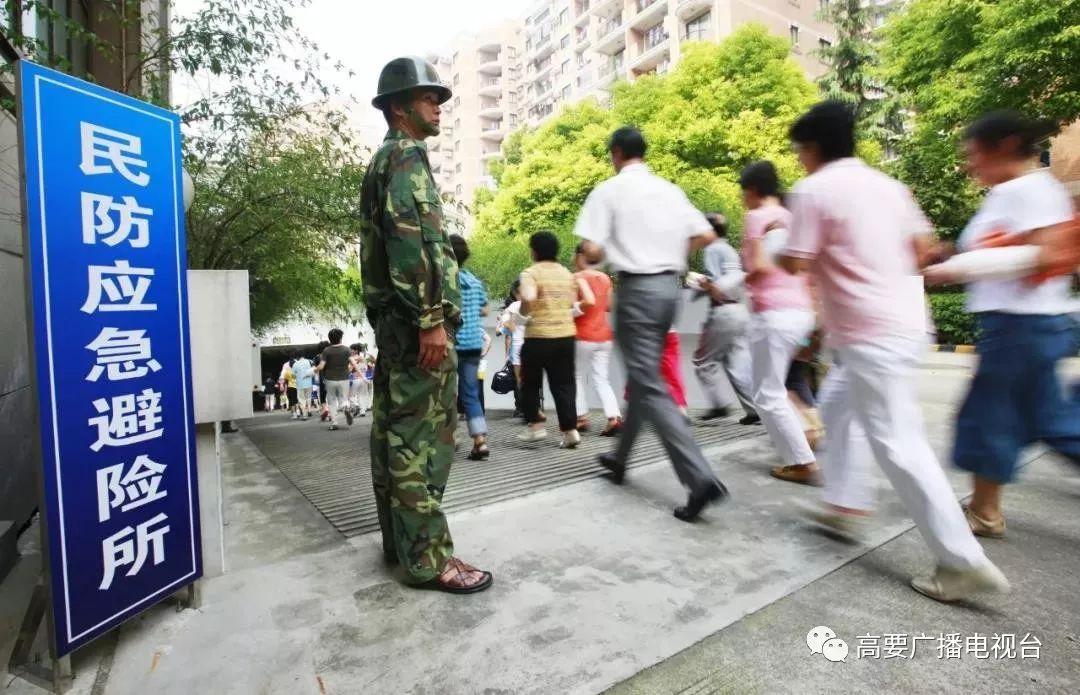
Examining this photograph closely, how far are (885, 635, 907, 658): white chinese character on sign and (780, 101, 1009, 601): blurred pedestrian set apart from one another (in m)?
0.33

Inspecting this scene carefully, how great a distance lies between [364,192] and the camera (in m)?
2.53

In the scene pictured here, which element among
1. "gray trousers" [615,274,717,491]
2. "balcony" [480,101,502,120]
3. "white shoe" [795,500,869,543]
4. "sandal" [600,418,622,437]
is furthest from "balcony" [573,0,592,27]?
"white shoe" [795,500,869,543]

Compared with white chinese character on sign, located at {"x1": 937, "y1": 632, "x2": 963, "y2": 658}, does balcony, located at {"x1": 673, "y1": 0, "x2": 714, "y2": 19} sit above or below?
above

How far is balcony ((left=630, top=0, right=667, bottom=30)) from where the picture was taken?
113 feet

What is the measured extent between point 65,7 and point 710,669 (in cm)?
896

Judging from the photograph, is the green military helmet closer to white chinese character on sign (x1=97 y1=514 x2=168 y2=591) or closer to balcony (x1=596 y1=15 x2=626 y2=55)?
white chinese character on sign (x1=97 y1=514 x2=168 y2=591)

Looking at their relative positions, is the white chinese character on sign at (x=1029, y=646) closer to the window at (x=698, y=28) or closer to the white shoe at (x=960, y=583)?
the white shoe at (x=960, y=583)

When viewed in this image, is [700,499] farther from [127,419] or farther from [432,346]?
[127,419]

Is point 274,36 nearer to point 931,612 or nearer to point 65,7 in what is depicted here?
point 65,7

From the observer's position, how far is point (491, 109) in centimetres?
6112

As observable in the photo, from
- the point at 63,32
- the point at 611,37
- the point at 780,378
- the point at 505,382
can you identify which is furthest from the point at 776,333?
the point at 611,37

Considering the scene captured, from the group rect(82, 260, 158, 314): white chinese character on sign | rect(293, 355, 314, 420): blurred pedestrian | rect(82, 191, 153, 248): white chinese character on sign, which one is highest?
rect(82, 191, 153, 248): white chinese character on sign

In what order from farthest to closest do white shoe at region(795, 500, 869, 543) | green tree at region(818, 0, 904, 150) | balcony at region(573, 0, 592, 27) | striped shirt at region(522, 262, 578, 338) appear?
balcony at region(573, 0, 592, 27), green tree at region(818, 0, 904, 150), striped shirt at region(522, 262, 578, 338), white shoe at region(795, 500, 869, 543)

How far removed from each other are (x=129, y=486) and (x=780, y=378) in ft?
10.2
